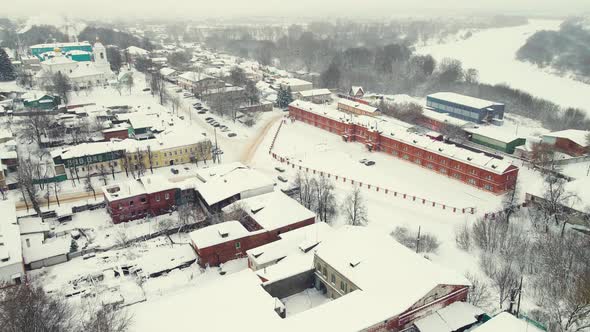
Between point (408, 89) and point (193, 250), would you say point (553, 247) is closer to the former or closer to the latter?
point (193, 250)

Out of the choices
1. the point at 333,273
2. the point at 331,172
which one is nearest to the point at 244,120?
the point at 331,172

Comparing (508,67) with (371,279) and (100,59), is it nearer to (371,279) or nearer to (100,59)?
(100,59)

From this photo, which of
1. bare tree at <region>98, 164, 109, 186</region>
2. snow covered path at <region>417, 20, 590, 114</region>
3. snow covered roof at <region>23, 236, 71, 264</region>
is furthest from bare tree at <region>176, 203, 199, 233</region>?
snow covered path at <region>417, 20, 590, 114</region>

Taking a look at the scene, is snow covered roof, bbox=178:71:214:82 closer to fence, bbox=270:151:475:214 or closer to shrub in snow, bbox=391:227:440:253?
fence, bbox=270:151:475:214

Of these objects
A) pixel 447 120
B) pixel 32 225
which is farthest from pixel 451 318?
pixel 447 120

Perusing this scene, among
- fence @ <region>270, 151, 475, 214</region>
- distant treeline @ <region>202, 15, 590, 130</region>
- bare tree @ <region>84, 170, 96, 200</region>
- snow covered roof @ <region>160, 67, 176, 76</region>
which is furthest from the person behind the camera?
snow covered roof @ <region>160, 67, 176, 76</region>
